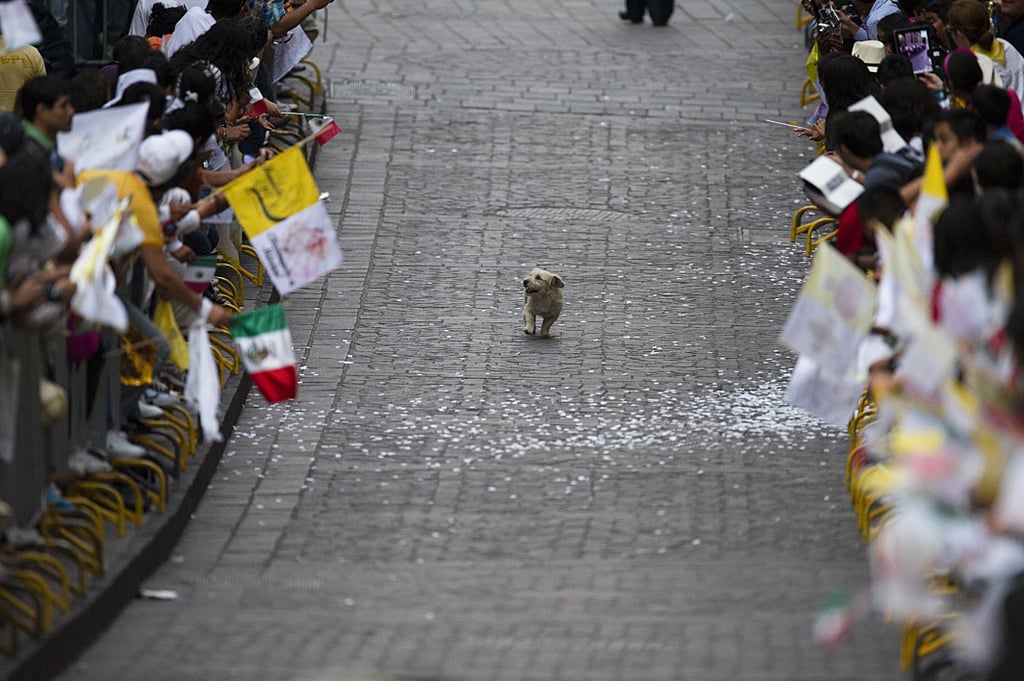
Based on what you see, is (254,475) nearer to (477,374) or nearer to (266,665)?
(477,374)

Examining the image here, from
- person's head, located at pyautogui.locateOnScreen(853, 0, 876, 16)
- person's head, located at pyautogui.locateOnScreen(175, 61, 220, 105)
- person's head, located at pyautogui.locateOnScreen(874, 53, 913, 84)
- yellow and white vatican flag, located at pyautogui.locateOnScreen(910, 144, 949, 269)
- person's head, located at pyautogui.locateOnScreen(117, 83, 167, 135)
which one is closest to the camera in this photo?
yellow and white vatican flag, located at pyautogui.locateOnScreen(910, 144, 949, 269)

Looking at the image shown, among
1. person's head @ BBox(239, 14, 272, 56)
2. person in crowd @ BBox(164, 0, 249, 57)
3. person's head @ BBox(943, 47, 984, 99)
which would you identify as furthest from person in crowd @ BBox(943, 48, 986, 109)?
person in crowd @ BBox(164, 0, 249, 57)

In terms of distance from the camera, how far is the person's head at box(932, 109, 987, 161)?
9.16 metres

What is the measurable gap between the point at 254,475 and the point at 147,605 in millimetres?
2065

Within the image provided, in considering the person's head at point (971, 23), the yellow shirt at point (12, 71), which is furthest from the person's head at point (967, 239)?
the yellow shirt at point (12, 71)

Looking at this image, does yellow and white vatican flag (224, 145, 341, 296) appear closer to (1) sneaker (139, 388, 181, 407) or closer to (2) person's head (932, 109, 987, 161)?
A: (1) sneaker (139, 388, 181, 407)

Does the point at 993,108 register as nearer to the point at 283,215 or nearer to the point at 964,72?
the point at 964,72

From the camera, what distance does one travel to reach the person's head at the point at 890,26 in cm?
1268

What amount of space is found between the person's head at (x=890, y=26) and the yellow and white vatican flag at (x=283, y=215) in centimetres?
458

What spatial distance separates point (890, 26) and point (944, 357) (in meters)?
7.45

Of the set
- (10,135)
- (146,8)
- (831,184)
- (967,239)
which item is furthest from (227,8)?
(967,239)

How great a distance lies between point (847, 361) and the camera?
795 centimetres

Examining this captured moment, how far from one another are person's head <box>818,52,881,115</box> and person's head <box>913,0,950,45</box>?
1.13m

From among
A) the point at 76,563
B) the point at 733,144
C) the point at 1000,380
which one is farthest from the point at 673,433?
the point at 733,144
